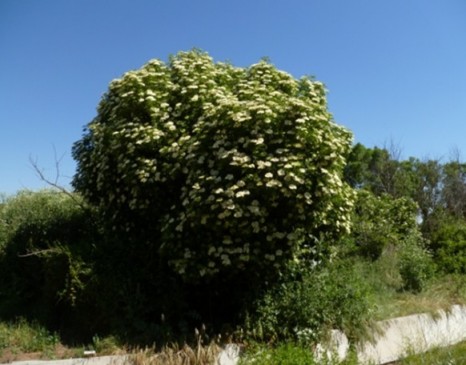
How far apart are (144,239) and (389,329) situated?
341 cm

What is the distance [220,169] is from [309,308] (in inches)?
74.8

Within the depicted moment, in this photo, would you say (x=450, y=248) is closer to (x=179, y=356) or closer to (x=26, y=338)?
(x=179, y=356)

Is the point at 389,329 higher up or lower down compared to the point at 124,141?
lower down

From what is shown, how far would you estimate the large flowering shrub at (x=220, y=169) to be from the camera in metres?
5.12

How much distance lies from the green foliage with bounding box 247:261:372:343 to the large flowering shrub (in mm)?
421

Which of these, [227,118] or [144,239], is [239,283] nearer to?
[144,239]

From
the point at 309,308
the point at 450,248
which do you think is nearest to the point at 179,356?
the point at 309,308

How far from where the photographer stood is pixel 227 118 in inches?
214

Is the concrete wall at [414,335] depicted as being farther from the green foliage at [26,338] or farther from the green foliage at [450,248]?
the green foliage at [26,338]

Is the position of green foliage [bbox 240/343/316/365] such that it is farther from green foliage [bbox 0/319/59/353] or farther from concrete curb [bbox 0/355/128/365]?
green foliage [bbox 0/319/59/353]

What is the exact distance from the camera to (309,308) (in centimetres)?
541

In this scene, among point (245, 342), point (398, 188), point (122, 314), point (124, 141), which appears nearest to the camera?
point (245, 342)

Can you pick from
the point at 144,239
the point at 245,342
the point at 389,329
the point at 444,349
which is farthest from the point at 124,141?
the point at 444,349

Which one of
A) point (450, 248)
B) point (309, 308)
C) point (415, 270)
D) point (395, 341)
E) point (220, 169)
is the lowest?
point (395, 341)
